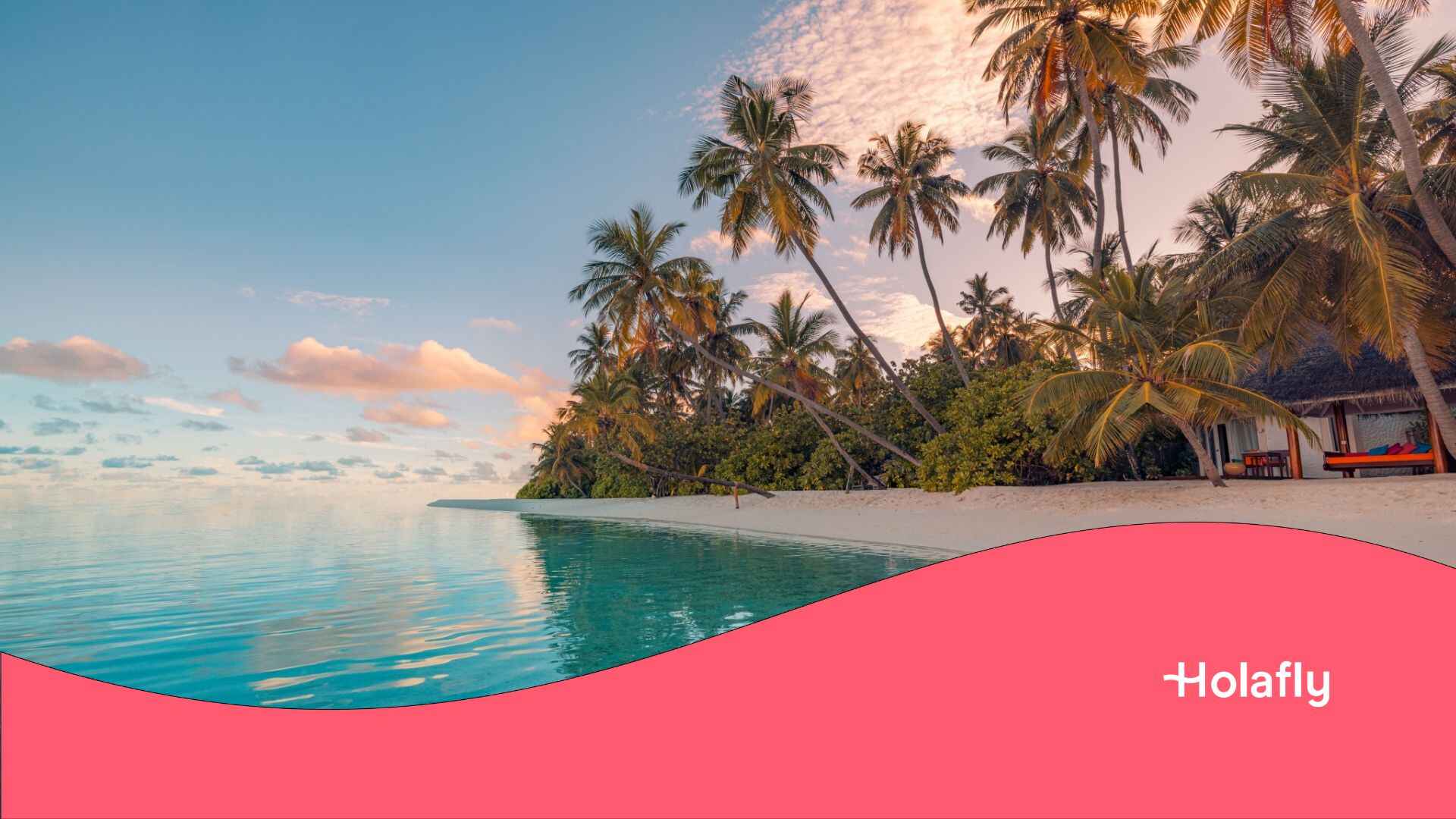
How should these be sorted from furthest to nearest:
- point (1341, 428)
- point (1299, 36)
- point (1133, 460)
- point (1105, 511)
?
1. point (1133, 460)
2. point (1341, 428)
3. point (1105, 511)
4. point (1299, 36)

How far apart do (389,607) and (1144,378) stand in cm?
1296

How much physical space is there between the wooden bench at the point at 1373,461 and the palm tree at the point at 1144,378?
2894mm

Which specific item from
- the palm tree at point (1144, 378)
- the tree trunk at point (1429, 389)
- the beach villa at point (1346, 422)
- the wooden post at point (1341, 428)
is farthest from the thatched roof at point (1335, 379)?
the palm tree at point (1144, 378)

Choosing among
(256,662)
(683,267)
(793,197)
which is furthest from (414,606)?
(683,267)

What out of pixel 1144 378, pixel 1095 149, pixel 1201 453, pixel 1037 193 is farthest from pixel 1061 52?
pixel 1201 453

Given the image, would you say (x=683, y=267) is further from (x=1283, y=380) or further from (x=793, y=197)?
(x=1283, y=380)

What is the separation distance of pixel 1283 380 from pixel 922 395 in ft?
28.8

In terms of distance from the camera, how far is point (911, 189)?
22766 mm

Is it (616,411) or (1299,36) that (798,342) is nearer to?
(616,411)

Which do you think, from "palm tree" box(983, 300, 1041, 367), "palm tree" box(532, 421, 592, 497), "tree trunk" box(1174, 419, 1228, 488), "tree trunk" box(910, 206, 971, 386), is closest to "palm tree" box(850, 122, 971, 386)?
"tree trunk" box(910, 206, 971, 386)

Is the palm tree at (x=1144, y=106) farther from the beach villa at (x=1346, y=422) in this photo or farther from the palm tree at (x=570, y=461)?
the palm tree at (x=570, y=461)

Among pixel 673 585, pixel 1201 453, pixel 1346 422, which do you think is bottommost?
pixel 673 585

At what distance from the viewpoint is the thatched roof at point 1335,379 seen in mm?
→ 14453

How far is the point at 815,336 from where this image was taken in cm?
3094
